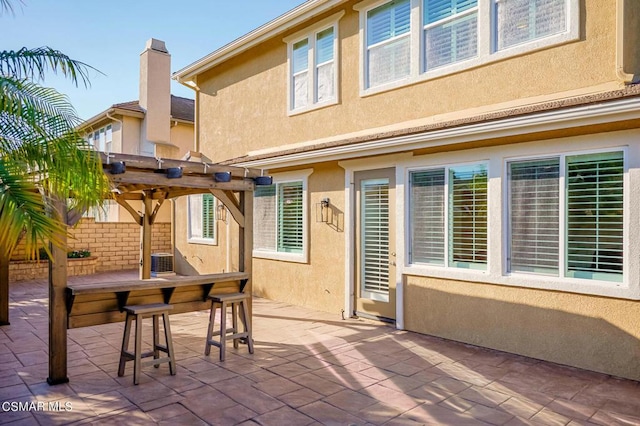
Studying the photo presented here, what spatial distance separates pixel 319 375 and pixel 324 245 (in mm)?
3953

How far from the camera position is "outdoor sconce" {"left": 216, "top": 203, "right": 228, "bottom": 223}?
40.3 feet

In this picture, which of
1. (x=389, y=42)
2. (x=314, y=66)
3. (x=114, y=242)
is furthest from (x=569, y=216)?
(x=114, y=242)

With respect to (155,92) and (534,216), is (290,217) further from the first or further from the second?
(155,92)

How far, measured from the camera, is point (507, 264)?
6.60 meters

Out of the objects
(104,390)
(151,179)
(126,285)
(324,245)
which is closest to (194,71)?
(324,245)

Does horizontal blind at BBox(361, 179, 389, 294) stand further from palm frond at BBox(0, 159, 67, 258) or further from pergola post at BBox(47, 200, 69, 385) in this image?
palm frond at BBox(0, 159, 67, 258)

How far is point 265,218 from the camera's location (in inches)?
431

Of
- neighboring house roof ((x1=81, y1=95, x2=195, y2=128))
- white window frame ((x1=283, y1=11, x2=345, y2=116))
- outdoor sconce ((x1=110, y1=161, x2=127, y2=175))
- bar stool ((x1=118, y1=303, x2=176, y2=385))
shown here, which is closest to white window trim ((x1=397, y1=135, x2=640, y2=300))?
white window frame ((x1=283, y1=11, x2=345, y2=116))

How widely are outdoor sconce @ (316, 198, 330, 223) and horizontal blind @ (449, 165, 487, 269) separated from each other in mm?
2793

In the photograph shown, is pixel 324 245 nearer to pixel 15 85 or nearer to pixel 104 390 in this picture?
pixel 104 390

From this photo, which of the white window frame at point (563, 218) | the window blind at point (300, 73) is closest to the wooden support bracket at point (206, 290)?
the white window frame at point (563, 218)

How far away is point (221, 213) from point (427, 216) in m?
6.68

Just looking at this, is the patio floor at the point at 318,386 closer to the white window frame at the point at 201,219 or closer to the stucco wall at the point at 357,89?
the stucco wall at the point at 357,89

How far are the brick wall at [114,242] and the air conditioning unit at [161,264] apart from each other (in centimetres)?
208
